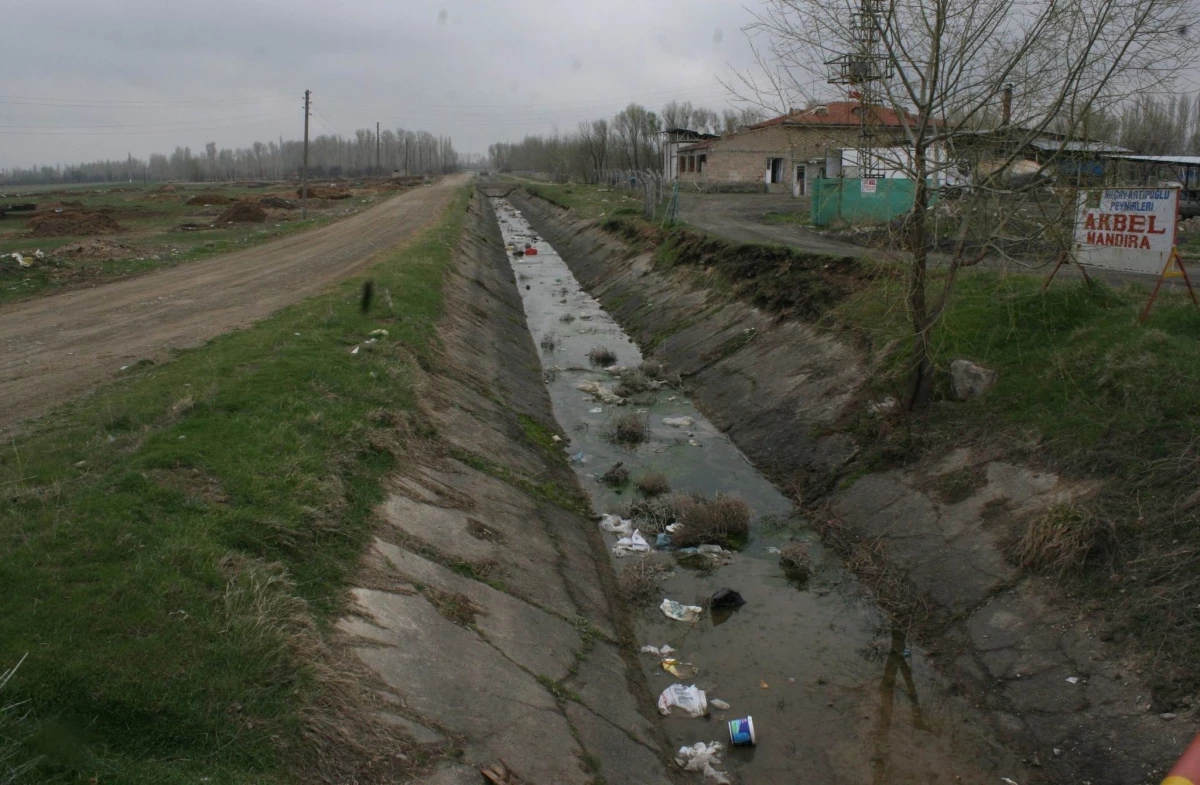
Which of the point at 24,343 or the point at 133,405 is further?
the point at 24,343

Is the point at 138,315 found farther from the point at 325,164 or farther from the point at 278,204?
the point at 325,164

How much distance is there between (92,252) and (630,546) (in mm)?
24072

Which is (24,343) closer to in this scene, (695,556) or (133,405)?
(133,405)

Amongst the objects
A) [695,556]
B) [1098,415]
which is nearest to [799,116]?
[1098,415]

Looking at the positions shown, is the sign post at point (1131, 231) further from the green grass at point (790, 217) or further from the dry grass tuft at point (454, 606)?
the green grass at point (790, 217)

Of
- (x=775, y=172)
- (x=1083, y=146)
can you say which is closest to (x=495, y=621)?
(x=1083, y=146)

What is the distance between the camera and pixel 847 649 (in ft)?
29.1

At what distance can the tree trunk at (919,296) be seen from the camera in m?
11.0

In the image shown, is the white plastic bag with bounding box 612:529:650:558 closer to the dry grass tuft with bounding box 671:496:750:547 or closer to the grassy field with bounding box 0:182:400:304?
the dry grass tuft with bounding box 671:496:750:547

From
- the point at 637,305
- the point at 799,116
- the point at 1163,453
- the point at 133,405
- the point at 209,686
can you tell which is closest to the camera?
the point at 209,686

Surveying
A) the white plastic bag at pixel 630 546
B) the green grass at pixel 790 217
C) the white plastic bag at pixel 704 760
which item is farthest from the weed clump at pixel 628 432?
the green grass at pixel 790 217

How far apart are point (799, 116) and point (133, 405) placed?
31.0 ft

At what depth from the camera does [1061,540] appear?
838 centimetres

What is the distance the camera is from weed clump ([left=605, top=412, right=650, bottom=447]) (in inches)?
589
